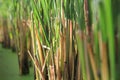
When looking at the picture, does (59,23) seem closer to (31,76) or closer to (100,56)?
(100,56)

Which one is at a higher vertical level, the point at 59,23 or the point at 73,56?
the point at 59,23

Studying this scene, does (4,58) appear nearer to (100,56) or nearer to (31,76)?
(31,76)

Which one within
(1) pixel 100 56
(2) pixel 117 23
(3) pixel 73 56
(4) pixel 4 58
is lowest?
(4) pixel 4 58

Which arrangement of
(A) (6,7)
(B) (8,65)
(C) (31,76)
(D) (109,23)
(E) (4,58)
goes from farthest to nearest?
(A) (6,7) < (E) (4,58) < (B) (8,65) < (C) (31,76) < (D) (109,23)

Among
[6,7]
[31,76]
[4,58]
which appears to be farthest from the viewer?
[6,7]


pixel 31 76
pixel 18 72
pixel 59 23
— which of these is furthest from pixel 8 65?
pixel 59 23

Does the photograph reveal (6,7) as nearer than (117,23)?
No

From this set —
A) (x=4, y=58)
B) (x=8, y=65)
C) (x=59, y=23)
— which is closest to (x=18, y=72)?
(x=8, y=65)
